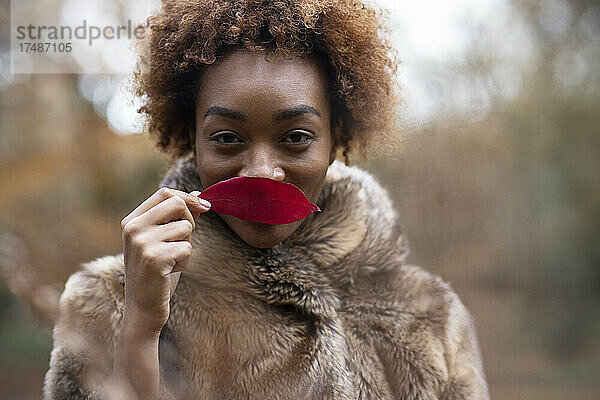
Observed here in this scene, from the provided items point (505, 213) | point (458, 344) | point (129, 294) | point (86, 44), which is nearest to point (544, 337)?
point (505, 213)

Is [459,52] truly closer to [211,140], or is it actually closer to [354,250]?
[354,250]

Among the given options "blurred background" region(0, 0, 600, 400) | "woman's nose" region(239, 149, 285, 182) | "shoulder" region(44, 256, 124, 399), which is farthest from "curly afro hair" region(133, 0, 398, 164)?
"blurred background" region(0, 0, 600, 400)

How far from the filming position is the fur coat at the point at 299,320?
0.65 metres

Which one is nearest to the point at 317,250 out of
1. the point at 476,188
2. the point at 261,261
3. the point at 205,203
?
the point at 261,261

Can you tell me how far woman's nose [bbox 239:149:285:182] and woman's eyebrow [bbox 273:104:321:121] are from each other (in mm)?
40

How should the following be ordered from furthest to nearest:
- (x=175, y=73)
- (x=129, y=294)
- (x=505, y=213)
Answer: (x=505, y=213) → (x=175, y=73) → (x=129, y=294)

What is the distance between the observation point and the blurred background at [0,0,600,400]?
196 centimetres

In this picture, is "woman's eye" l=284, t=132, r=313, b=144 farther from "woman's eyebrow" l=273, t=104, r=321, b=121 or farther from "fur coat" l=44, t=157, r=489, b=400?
"fur coat" l=44, t=157, r=489, b=400

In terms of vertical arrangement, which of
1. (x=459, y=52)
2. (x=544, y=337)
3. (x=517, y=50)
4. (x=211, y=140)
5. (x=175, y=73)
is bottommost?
(x=544, y=337)

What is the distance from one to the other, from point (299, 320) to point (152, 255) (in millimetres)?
234

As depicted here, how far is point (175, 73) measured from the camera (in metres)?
0.70

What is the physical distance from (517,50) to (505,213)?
24.6 inches

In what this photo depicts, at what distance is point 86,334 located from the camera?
2.10ft

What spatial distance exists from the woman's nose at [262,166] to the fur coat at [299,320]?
0.11 m
